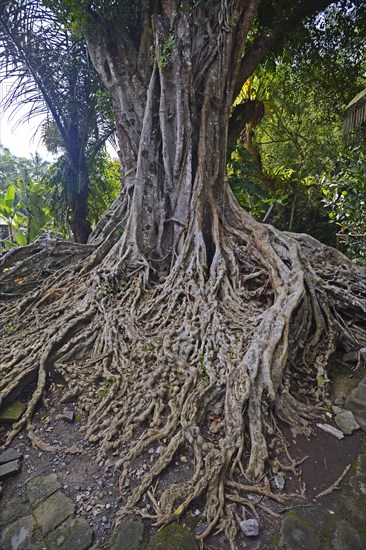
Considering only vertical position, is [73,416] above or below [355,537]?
above

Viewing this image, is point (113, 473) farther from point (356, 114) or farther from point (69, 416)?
point (356, 114)

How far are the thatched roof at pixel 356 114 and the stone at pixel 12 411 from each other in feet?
16.7

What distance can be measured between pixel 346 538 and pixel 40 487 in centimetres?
136

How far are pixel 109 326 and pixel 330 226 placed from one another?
5.26m

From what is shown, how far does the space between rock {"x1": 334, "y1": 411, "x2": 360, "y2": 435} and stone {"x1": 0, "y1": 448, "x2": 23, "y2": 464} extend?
184cm

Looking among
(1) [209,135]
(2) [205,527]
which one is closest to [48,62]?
(1) [209,135]

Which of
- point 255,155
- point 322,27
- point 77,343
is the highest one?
point 322,27

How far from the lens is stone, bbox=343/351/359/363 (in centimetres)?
238

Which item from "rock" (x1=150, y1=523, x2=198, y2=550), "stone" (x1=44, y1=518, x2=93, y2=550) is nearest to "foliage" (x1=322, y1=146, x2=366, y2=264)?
"rock" (x1=150, y1=523, x2=198, y2=550)

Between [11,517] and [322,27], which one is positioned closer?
[11,517]

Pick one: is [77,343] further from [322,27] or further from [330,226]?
[322,27]

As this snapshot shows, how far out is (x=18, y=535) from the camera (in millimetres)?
1243

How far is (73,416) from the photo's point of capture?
1898 millimetres

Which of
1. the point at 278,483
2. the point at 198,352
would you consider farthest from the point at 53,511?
the point at 198,352
